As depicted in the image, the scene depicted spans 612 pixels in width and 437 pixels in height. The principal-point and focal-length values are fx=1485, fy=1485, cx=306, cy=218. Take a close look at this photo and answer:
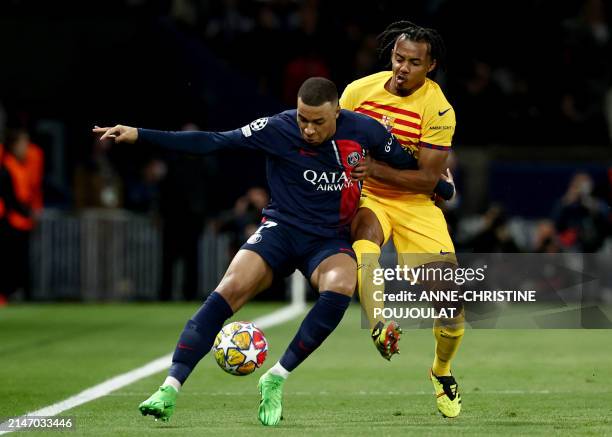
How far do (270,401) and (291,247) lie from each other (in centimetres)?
95

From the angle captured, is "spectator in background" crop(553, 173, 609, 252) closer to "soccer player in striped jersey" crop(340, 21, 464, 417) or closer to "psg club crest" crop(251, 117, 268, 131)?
"soccer player in striped jersey" crop(340, 21, 464, 417)

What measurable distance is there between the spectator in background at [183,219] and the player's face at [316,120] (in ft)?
33.9

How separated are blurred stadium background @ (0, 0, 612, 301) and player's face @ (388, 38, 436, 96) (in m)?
9.36

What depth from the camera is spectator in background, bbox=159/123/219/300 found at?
18734 millimetres

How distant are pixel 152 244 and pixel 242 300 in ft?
36.6

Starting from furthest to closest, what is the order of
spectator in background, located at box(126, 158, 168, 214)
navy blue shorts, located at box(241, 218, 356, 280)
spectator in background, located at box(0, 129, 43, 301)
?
1. spectator in background, located at box(126, 158, 168, 214)
2. spectator in background, located at box(0, 129, 43, 301)
3. navy blue shorts, located at box(241, 218, 356, 280)

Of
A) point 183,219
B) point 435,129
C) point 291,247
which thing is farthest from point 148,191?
point 291,247

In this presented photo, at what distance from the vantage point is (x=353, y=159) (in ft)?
28.0

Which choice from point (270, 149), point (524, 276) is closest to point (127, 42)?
point (524, 276)

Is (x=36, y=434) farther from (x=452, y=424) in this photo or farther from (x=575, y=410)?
(x=575, y=410)

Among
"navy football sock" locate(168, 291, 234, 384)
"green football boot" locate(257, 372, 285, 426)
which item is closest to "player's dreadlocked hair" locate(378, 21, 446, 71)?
"navy football sock" locate(168, 291, 234, 384)

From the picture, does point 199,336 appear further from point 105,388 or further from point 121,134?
point 105,388

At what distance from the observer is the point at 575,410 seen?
8.70 m

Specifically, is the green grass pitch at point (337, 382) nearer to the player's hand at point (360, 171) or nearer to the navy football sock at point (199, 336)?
the navy football sock at point (199, 336)
